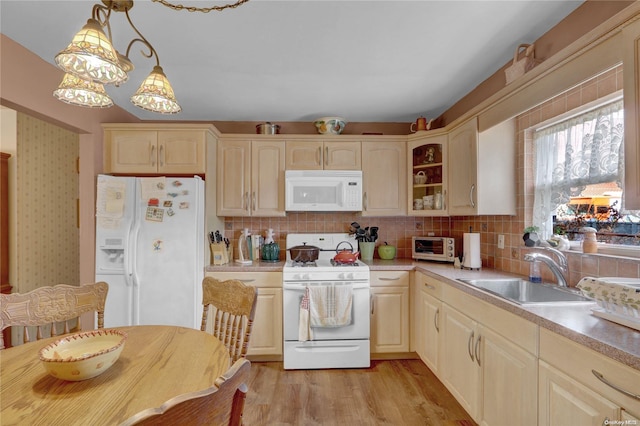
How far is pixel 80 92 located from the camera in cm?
131

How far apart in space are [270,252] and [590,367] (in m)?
→ 2.57

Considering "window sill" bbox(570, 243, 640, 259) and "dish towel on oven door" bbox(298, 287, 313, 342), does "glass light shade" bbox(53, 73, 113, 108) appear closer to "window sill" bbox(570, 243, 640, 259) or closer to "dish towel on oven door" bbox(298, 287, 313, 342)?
"dish towel on oven door" bbox(298, 287, 313, 342)

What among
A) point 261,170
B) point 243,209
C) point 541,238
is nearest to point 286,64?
point 261,170

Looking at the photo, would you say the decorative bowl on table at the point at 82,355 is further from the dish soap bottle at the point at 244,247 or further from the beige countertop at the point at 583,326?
the dish soap bottle at the point at 244,247

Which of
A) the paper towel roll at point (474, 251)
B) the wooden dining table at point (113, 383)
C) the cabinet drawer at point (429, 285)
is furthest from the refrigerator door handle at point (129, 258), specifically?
the paper towel roll at point (474, 251)

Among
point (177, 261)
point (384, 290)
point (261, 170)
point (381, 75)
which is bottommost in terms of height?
point (384, 290)

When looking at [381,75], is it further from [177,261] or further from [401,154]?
[177,261]

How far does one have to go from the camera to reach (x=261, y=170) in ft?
10.2

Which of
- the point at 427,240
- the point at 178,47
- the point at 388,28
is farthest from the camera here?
the point at 427,240

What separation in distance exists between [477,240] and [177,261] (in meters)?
2.43

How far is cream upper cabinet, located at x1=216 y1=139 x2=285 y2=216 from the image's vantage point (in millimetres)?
3111

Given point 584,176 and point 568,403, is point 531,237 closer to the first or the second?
point 584,176

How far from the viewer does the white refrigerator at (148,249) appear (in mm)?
2508

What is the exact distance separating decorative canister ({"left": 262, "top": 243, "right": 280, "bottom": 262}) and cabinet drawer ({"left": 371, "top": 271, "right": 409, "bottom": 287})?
1.01 m
